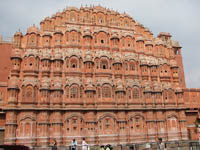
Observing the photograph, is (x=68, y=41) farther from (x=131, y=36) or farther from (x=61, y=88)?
(x=131, y=36)

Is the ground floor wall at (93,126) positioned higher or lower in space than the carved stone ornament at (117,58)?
lower

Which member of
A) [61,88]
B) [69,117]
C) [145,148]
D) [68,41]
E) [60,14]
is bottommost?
[145,148]

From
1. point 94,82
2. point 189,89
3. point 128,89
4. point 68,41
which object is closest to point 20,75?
point 68,41

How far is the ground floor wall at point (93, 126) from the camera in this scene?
21.2 metres

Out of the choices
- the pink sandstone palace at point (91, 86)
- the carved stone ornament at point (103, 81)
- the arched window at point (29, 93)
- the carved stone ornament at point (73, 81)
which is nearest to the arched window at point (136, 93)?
the pink sandstone palace at point (91, 86)

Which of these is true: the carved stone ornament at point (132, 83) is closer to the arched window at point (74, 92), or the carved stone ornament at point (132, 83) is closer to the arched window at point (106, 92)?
the arched window at point (106, 92)

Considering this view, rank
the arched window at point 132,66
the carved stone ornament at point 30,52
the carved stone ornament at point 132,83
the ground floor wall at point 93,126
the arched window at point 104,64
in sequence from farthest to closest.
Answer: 1. the arched window at point 132,66
2. the arched window at point 104,64
3. the carved stone ornament at point 132,83
4. the carved stone ornament at point 30,52
5. the ground floor wall at point 93,126

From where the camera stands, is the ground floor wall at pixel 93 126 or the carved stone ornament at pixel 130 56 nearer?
the ground floor wall at pixel 93 126

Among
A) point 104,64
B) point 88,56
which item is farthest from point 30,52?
point 104,64

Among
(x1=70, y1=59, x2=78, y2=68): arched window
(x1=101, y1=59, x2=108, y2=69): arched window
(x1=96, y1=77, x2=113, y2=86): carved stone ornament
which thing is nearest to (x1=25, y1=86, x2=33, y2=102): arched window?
(x1=70, y1=59, x2=78, y2=68): arched window

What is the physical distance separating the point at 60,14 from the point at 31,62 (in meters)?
8.03

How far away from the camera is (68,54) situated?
2478cm

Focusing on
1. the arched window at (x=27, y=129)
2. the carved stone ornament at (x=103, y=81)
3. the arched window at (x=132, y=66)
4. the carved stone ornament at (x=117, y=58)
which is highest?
the carved stone ornament at (x=117, y=58)

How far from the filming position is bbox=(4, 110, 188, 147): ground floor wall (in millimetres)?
21219
